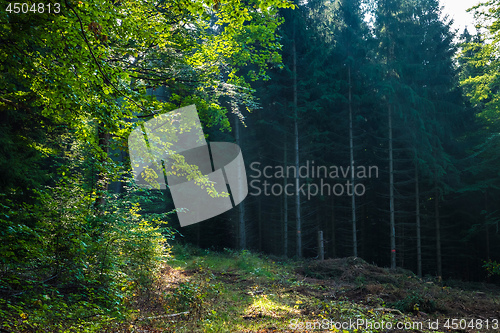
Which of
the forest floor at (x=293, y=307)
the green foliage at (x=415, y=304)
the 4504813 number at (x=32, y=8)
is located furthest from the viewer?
the green foliage at (x=415, y=304)

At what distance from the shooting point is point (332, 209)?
23375mm

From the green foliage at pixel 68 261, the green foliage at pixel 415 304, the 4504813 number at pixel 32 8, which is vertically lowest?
the green foliage at pixel 415 304

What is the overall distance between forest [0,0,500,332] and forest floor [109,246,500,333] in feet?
0.41

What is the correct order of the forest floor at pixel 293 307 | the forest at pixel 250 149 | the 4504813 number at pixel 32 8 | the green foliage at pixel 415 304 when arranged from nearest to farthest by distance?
the 4504813 number at pixel 32 8
the forest at pixel 250 149
the forest floor at pixel 293 307
the green foliage at pixel 415 304

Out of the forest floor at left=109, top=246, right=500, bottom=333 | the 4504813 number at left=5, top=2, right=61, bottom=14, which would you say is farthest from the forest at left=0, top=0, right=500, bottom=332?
the forest floor at left=109, top=246, right=500, bottom=333

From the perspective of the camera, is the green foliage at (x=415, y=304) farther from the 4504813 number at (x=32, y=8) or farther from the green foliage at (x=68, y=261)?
the 4504813 number at (x=32, y=8)

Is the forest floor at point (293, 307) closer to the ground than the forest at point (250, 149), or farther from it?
closer to the ground

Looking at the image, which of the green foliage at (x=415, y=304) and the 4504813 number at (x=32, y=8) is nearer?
the 4504813 number at (x=32, y=8)

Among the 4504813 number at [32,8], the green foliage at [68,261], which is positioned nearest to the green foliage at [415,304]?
the green foliage at [68,261]

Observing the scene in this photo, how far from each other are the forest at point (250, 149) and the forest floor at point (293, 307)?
4.9 inches

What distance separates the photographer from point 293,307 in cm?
748

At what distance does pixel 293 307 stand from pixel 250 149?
621 inches

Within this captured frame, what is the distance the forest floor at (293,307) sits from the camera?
6.00 m

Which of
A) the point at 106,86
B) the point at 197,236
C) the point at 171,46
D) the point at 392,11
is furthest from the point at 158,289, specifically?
the point at 392,11
